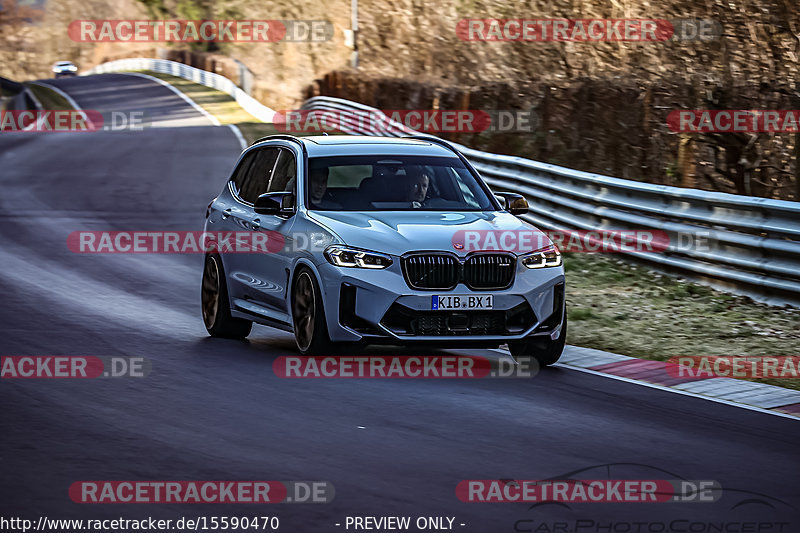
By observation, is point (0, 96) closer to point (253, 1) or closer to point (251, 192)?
point (253, 1)

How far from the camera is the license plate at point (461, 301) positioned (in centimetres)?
1040

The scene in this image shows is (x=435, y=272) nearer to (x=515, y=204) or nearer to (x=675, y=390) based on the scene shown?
(x=515, y=204)

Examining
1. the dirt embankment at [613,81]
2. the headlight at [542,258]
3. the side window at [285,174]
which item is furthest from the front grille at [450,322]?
the dirt embankment at [613,81]

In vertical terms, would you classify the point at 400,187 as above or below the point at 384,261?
above

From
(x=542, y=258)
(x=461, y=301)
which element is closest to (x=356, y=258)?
(x=461, y=301)

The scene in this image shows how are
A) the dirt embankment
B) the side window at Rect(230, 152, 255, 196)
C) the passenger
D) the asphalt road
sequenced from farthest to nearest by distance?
the dirt embankment
the side window at Rect(230, 152, 255, 196)
the passenger
the asphalt road

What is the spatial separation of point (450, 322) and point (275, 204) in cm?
196

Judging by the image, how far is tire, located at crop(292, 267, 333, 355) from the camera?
10.6 meters

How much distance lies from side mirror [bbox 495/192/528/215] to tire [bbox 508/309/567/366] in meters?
1.07

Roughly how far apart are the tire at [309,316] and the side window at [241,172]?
7.10ft

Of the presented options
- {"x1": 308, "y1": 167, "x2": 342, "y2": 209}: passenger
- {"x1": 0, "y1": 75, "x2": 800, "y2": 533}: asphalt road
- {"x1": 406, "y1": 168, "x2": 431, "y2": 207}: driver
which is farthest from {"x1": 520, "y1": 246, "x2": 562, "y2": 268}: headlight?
{"x1": 308, "y1": 167, "x2": 342, "y2": 209}: passenger

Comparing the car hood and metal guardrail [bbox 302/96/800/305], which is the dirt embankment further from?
the car hood

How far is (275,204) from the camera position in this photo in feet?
37.9

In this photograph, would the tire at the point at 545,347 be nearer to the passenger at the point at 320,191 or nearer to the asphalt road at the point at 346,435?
the asphalt road at the point at 346,435
